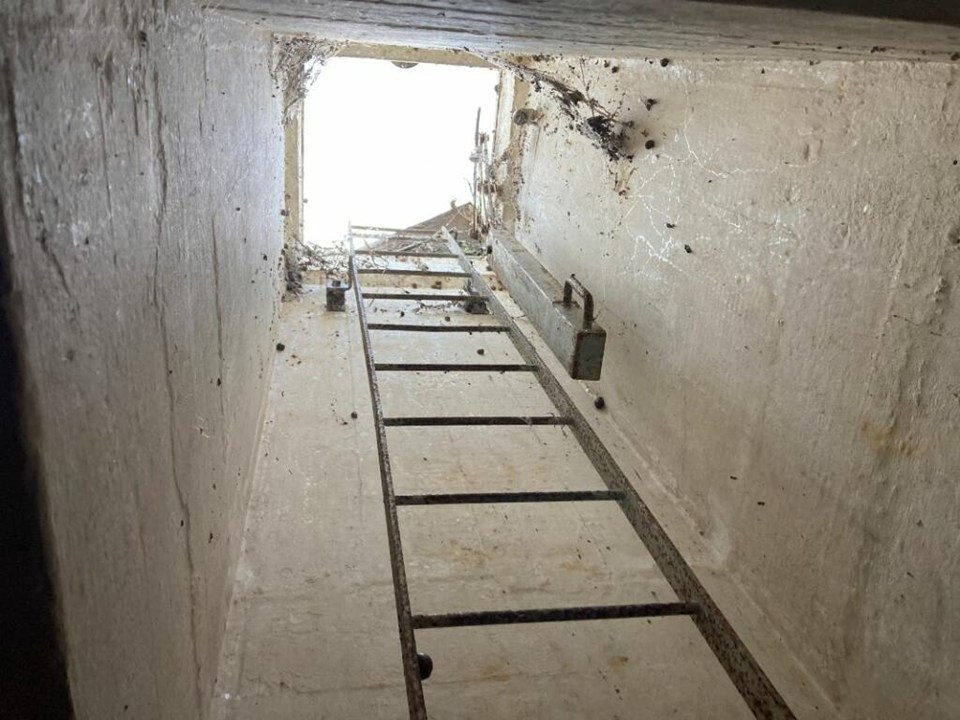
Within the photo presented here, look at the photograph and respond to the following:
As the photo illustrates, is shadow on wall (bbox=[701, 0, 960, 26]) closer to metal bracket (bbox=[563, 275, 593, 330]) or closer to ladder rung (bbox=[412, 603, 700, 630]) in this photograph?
ladder rung (bbox=[412, 603, 700, 630])

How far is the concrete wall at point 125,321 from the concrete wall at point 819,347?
1527 millimetres

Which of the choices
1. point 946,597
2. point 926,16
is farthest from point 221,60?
point 946,597

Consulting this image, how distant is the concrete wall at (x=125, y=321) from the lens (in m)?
0.55

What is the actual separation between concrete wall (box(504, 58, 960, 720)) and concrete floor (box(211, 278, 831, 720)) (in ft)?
0.84

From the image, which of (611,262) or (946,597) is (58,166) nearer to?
(946,597)

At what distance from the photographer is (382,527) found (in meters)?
2.29

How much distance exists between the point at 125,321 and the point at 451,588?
4.97 feet

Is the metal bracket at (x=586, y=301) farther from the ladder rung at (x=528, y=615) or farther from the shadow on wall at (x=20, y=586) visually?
the shadow on wall at (x=20, y=586)

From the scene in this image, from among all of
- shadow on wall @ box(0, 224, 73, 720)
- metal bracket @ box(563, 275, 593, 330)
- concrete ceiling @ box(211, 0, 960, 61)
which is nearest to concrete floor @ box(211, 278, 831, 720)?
metal bracket @ box(563, 275, 593, 330)

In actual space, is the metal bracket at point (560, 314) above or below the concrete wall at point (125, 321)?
below

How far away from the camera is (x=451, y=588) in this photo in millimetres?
2047

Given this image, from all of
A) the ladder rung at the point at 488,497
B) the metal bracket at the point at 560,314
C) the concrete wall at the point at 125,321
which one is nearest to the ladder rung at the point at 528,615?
the ladder rung at the point at 488,497

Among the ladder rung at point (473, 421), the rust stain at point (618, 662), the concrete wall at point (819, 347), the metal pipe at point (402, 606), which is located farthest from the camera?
the ladder rung at point (473, 421)

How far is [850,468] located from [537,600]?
98cm
